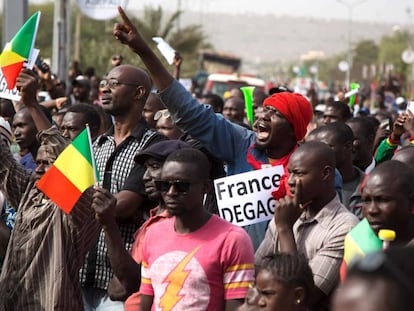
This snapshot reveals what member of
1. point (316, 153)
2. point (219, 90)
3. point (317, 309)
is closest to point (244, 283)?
point (317, 309)

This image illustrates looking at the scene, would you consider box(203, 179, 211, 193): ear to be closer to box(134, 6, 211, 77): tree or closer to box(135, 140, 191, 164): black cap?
box(135, 140, 191, 164): black cap

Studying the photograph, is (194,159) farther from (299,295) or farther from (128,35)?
(128,35)

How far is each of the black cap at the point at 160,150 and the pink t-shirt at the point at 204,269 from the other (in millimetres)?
808

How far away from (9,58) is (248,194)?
275 centimetres

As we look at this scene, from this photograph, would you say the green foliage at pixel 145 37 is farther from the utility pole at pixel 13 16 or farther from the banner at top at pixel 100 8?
the utility pole at pixel 13 16

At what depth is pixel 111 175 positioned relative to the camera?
18.7ft

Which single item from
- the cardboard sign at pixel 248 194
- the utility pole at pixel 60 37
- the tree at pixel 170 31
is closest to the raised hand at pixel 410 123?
the cardboard sign at pixel 248 194

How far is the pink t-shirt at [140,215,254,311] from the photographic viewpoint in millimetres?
4281

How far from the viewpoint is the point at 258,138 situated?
18.4ft

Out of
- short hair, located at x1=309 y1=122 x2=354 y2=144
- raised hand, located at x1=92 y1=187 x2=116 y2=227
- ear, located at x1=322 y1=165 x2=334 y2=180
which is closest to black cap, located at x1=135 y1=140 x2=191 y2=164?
raised hand, located at x1=92 y1=187 x2=116 y2=227

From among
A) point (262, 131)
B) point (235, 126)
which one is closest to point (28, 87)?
point (235, 126)

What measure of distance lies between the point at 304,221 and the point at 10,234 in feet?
6.29

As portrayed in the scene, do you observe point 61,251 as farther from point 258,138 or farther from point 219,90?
point 219,90

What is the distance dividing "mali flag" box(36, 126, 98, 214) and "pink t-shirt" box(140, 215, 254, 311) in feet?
2.22
